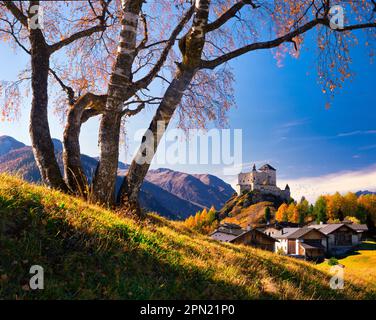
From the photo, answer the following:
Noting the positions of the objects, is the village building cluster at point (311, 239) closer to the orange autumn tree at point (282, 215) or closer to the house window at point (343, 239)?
the house window at point (343, 239)

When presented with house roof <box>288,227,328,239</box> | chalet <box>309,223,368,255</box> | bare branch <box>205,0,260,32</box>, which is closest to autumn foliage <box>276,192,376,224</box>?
chalet <box>309,223,368,255</box>

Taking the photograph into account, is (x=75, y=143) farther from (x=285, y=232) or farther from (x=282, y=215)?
(x=282, y=215)

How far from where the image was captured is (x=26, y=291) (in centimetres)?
344

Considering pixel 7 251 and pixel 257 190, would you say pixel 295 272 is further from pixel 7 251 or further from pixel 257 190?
pixel 257 190

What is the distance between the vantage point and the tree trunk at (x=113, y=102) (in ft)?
27.9

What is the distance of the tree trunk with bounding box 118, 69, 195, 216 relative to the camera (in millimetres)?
8875

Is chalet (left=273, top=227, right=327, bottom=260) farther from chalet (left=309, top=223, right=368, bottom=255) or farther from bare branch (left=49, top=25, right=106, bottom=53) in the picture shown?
bare branch (left=49, top=25, right=106, bottom=53)

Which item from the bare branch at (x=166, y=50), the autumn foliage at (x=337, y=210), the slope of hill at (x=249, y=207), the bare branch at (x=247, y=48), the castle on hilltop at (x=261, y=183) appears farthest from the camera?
the castle on hilltop at (x=261, y=183)

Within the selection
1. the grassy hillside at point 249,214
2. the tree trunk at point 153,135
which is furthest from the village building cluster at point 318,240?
the tree trunk at point 153,135

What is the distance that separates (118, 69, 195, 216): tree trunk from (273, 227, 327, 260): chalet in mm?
63491

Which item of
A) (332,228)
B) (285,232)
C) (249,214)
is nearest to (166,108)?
(332,228)

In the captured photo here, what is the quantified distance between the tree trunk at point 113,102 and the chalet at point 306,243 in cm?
6427
